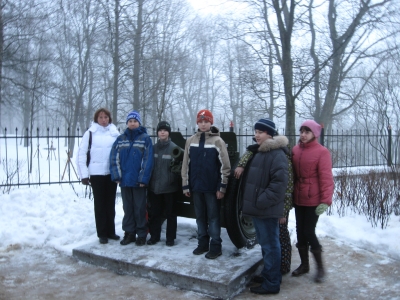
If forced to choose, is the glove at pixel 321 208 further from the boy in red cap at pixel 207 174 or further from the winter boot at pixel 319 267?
the boy in red cap at pixel 207 174

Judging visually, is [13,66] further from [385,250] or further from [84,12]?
[385,250]

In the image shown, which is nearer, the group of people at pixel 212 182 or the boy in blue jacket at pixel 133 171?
the group of people at pixel 212 182

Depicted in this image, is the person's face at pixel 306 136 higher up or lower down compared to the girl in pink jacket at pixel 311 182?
higher up

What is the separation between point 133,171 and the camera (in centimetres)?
421

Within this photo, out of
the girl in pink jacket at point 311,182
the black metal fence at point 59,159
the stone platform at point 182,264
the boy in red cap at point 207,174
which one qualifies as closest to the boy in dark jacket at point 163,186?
the stone platform at point 182,264

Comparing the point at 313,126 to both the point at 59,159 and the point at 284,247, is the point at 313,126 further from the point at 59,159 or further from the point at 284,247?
the point at 59,159

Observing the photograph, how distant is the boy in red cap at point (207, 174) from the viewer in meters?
3.76

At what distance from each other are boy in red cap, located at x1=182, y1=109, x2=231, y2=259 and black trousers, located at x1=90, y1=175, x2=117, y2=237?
1.15 m

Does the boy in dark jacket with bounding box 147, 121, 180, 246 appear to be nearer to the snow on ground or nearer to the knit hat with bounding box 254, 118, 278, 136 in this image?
the snow on ground

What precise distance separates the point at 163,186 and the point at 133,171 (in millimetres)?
386

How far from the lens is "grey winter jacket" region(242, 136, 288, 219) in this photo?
10.1ft

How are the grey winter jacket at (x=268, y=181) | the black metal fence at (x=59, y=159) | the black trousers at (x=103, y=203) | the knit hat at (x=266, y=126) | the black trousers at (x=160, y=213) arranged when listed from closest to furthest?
the grey winter jacket at (x=268, y=181), the knit hat at (x=266, y=126), the black trousers at (x=160, y=213), the black trousers at (x=103, y=203), the black metal fence at (x=59, y=159)

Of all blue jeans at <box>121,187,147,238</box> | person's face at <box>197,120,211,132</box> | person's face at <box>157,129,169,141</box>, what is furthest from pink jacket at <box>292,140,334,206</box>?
blue jeans at <box>121,187,147,238</box>

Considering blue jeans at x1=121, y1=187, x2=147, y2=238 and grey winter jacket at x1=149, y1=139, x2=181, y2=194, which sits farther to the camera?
blue jeans at x1=121, y1=187, x2=147, y2=238
